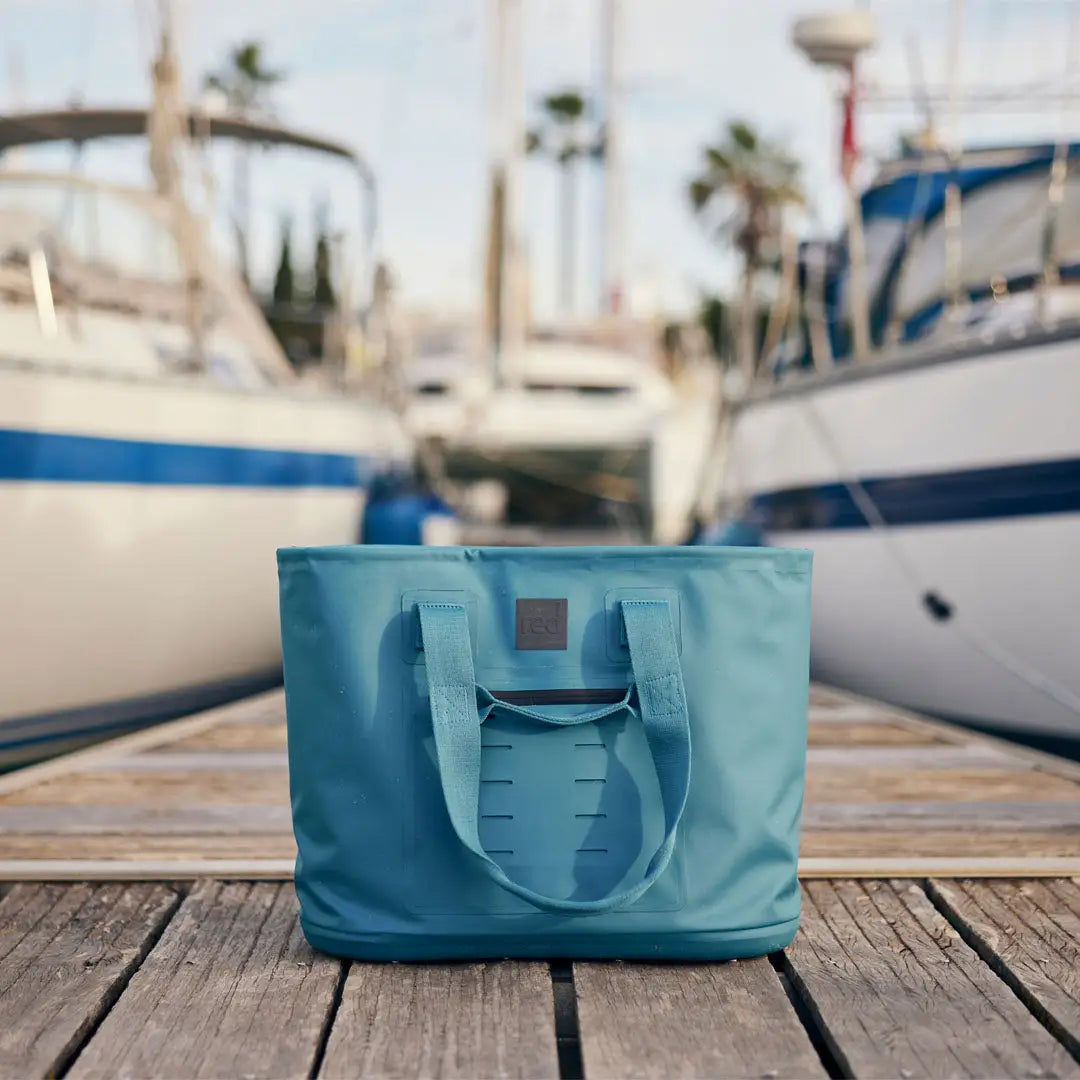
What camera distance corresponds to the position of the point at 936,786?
10.7ft

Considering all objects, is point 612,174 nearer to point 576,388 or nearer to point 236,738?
point 576,388

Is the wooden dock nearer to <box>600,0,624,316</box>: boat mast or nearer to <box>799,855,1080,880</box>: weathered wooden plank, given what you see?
<box>799,855,1080,880</box>: weathered wooden plank

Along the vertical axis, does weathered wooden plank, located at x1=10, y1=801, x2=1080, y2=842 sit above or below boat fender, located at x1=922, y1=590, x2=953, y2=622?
below

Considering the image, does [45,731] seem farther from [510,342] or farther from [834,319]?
[510,342]

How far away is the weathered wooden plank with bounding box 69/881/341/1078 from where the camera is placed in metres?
1.64

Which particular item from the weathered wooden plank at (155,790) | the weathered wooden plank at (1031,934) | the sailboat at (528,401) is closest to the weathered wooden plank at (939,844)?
the weathered wooden plank at (1031,934)

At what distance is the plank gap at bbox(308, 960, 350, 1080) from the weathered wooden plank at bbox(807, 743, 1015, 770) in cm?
184

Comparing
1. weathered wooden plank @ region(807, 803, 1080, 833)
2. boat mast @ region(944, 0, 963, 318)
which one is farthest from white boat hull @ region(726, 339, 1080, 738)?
weathered wooden plank @ region(807, 803, 1080, 833)

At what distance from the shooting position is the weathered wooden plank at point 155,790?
3084 millimetres

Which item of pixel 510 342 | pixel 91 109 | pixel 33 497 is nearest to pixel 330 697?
pixel 33 497

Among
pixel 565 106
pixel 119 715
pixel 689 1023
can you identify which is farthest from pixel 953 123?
pixel 565 106

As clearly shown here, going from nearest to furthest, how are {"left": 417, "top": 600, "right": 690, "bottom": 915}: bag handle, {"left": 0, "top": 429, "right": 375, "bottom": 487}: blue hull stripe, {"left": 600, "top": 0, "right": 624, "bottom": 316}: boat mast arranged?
{"left": 417, "top": 600, "right": 690, "bottom": 915}: bag handle, {"left": 0, "top": 429, "right": 375, "bottom": 487}: blue hull stripe, {"left": 600, "top": 0, "right": 624, "bottom": 316}: boat mast

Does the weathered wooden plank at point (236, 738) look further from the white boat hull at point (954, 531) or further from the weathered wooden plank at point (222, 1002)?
the white boat hull at point (954, 531)

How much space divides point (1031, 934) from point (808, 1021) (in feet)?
1.71
